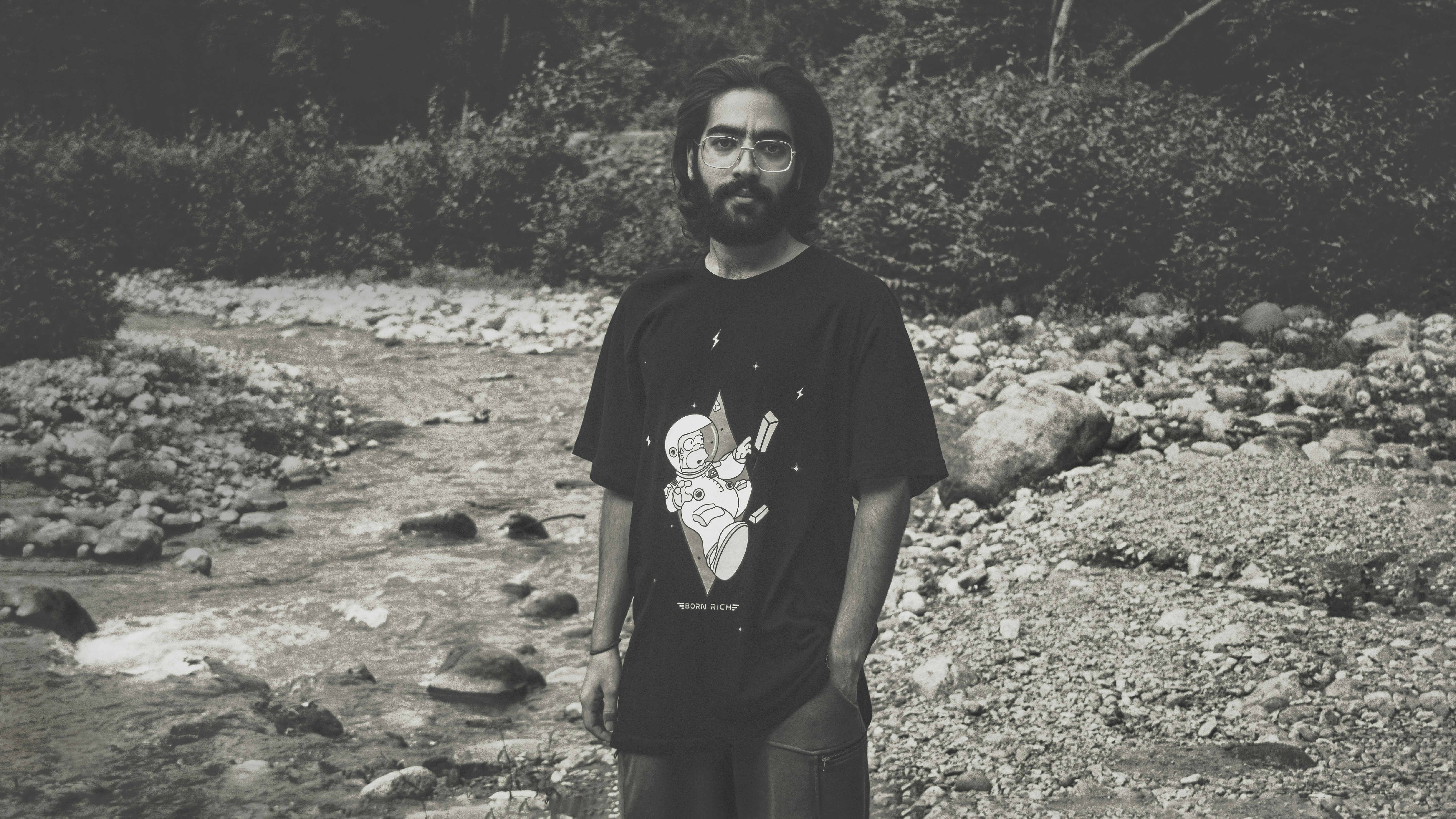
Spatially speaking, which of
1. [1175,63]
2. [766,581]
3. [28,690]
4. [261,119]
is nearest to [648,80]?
[261,119]

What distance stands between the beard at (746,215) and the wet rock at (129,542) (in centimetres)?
263

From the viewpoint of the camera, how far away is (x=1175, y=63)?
451 cm

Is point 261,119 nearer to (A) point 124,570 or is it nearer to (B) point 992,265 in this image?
(A) point 124,570

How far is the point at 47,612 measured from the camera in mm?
3139

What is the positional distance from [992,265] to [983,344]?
0.36m

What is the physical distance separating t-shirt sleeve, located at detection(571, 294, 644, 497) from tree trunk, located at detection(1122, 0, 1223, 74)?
363cm

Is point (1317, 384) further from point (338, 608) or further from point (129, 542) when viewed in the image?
point (129, 542)

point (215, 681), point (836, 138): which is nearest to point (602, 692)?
point (215, 681)

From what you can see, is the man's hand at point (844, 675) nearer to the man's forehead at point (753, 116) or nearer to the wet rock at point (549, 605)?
the man's forehead at point (753, 116)

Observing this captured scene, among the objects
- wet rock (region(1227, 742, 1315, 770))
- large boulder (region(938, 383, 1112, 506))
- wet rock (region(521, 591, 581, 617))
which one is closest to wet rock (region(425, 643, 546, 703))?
wet rock (region(521, 591, 581, 617))

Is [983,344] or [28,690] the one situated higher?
[983,344]

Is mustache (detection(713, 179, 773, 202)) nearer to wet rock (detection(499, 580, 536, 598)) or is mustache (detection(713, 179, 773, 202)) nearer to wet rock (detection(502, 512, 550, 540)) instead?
wet rock (detection(499, 580, 536, 598))

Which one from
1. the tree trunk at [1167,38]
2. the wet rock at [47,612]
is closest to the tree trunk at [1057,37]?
the tree trunk at [1167,38]

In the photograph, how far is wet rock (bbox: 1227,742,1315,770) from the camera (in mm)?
2570
